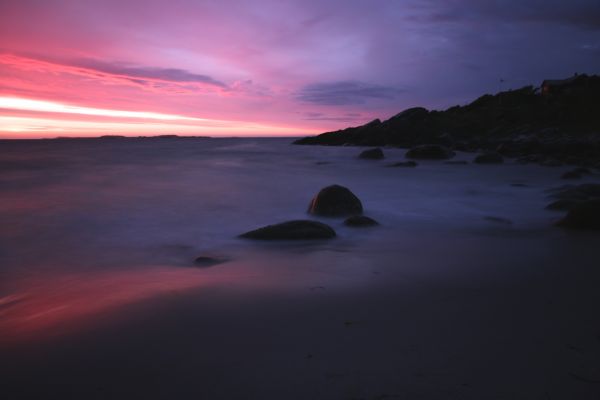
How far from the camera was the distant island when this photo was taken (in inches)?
782

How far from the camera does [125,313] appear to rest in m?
2.41

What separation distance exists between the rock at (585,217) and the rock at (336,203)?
9.25 ft

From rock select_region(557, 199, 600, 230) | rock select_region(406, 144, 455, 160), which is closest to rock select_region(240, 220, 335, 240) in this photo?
rock select_region(557, 199, 600, 230)

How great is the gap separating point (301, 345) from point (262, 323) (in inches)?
14.5

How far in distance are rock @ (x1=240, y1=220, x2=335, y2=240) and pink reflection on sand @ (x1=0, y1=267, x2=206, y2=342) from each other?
4.00 ft

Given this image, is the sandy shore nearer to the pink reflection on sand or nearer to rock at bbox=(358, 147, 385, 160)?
the pink reflection on sand

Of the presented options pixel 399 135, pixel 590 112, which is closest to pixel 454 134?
pixel 399 135

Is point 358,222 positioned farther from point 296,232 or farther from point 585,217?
point 585,217

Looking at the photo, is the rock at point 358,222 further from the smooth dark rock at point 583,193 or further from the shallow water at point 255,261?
the smooth dark rock at point 583,193

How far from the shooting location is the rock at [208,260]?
12.3 ft

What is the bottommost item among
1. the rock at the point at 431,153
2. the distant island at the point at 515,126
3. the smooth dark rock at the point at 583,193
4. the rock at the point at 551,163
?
the smooth dark rock at the point at 583,193

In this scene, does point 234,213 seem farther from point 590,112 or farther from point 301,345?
point 590,112

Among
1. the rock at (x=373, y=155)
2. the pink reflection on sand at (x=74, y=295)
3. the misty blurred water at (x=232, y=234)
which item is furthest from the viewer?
the rock at (x=373, y=155)

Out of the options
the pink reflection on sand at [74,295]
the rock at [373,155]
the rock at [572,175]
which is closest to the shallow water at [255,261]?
the pink reflection on sand at [74,295]
